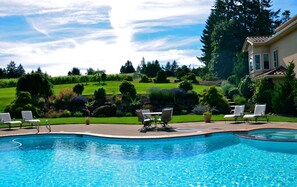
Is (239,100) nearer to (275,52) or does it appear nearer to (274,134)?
(275,52)

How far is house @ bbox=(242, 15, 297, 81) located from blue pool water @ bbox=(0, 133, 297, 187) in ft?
41.3

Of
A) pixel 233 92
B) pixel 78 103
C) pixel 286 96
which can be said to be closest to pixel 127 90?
pixel 78 103

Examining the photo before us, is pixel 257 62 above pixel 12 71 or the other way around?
the other way around

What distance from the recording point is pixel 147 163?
1004 cm

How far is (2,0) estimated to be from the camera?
594 inches

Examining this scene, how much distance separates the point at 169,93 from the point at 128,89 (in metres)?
3.81

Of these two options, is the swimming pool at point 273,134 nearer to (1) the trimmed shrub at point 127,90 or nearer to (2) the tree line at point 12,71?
(1) the trimmed shrub at point 127,90

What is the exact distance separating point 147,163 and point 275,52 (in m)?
21.2

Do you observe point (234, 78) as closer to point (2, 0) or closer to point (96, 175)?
point (2, 0)

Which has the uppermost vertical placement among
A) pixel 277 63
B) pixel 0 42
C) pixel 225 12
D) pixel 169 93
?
pixel 225 12

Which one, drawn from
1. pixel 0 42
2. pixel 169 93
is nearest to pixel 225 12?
pixel 169 93

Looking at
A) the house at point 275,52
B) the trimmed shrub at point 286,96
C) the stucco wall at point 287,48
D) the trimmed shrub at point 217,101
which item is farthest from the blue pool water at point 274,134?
the stucco wall at point 287,48

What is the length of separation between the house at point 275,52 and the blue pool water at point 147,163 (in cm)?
1258

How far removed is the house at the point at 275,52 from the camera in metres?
23.1
